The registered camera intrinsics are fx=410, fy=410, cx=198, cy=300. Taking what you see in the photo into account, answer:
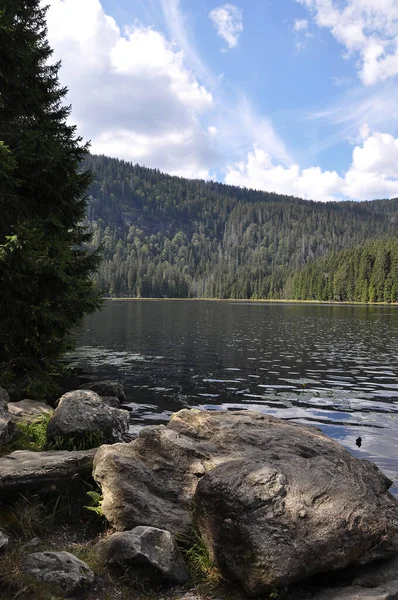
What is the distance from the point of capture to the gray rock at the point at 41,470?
758cm

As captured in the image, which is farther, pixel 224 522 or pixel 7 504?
pixel 7 504

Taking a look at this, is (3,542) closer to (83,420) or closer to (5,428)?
(5,428)

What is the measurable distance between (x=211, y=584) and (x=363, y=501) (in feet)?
9.14

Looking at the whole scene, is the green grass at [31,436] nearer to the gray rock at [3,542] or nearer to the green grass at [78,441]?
the green grass at [78,441]

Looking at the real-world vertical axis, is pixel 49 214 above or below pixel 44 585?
above

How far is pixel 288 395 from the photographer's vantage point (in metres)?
23.3

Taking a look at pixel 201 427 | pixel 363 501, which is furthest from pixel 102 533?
pixel 363 501

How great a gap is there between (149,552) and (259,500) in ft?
6.00

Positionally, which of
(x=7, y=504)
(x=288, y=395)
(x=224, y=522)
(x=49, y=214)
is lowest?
(x=288, y=395)

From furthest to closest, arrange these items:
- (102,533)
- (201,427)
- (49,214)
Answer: (49,214)
(201,427)
(102,533)

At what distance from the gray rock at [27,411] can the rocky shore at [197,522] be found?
104 inches

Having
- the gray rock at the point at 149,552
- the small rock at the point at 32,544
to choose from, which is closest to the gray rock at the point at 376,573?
the gray rock at the point at 149,552

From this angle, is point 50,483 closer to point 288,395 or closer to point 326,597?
point 326,597

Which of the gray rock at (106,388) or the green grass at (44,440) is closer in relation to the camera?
the green grass at (44,440)
